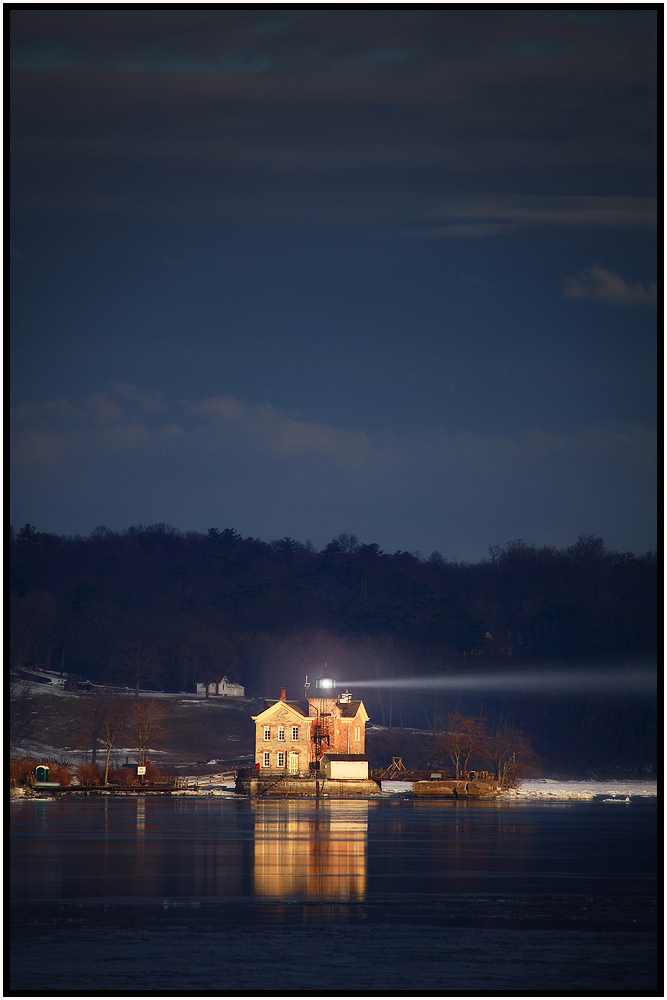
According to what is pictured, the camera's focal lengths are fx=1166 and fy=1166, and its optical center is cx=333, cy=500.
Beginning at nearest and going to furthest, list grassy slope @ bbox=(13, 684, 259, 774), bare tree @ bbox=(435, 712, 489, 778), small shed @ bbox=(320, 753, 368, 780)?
1. small shed @ bbox=(320, 753, 368, 780)
2. bare tree @ bbox=(435, 712, 489, 778)
3. grassy slope @ bbox=(13, 684, 259, 774)

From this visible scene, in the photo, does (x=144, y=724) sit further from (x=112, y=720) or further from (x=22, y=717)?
(x=22, y=717)

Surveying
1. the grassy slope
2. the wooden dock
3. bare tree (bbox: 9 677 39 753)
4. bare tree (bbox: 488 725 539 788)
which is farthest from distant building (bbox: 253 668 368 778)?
bare tree (bbox: 9 677 39 753)

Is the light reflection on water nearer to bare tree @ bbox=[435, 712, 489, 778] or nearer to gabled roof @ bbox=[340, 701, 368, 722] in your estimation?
gabled roof @ bbox=[340, 701, 368, 722]

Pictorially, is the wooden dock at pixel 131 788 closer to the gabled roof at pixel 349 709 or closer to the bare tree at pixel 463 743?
the gabled roof at pixel 349 709

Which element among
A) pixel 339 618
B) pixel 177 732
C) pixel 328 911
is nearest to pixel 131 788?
pixel 177 732

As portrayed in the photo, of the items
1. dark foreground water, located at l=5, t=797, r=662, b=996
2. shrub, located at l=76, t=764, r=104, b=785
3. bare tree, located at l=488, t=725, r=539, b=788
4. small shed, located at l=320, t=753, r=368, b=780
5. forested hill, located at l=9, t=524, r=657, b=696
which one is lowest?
bare tree, located at l=488, t=725, r=539, b=788

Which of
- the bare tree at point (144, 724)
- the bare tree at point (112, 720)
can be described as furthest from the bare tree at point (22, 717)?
the bare tree at point (144, 724)
